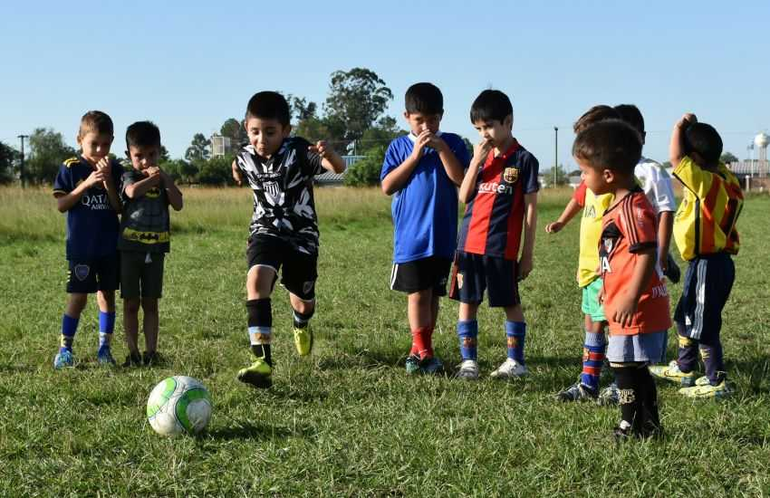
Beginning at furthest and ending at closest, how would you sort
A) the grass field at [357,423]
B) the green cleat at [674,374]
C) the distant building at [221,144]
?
the distant building at [221,144]
the green cleat at [674,374]
the grass field at [357,423]

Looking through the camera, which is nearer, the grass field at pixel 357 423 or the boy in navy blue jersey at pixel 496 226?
the grass field at pixel 357 423

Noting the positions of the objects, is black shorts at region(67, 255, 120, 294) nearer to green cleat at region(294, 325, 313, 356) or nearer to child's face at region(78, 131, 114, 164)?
child's face at region(78, 131, 114, 164)

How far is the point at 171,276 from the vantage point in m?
10.1

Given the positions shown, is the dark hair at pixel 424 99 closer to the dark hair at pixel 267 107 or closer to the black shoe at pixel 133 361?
the dark hair at pixel 267 107

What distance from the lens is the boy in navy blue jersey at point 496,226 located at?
472 cm

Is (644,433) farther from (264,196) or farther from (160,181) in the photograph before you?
(160,181)

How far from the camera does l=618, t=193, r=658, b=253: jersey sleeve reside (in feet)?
11.0

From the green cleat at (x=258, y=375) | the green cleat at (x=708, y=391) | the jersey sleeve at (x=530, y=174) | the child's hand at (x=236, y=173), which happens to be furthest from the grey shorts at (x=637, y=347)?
the child's hand at (x=236, y=173)

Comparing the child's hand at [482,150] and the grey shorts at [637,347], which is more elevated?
the child's hand at [482,150]

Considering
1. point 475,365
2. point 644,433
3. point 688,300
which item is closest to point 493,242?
point 475,365

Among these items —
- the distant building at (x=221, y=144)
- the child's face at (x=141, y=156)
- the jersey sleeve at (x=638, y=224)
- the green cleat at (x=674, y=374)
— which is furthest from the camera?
the distant building at (x=221, y=144)

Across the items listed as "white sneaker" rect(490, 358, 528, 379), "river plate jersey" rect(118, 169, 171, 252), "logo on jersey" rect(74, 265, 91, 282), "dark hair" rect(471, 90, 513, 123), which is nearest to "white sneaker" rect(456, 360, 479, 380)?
"white sneaker" rect(490, 358, 528, 379)

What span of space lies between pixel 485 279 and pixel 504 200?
508 millimetres

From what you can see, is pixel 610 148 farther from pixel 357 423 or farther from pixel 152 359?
pixel 152 359
